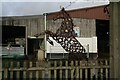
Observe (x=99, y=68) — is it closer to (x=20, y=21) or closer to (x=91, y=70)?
(x=91, y=70)

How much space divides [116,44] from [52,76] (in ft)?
6.06

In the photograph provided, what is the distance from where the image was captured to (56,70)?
5.74 meters

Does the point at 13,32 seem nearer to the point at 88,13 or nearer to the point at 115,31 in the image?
the point at 88,13

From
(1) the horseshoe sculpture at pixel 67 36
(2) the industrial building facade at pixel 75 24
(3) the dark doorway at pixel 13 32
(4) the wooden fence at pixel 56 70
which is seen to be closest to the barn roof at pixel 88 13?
(2) the industrial building facade at pixel 75 24

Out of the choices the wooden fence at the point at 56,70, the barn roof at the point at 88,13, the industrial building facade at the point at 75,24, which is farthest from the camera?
the industrial building facade at the point at 75,24

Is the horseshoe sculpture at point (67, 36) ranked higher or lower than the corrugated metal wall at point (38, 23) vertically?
lower

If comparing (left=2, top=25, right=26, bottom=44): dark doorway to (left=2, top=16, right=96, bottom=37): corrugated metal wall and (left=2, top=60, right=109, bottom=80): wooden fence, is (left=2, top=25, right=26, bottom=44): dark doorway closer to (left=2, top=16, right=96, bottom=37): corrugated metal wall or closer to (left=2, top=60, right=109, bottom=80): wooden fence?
(left=2, top=16, right=96, bottom=37): corrugated metal wall

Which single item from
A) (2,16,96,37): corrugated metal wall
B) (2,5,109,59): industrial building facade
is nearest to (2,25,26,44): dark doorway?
(2,5,109,59): industrial building facade

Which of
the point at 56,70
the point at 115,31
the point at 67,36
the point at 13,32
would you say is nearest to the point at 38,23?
the point at 13,32

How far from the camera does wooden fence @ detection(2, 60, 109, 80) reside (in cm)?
542

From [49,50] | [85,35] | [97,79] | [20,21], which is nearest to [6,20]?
[20,21]

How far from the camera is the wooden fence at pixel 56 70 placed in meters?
5.42

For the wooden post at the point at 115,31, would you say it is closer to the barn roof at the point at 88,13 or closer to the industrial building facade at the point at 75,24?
the industrial building facade at the point at 75,24

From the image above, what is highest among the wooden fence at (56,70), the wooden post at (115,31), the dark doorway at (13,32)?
the dark doorway at (13,32)
